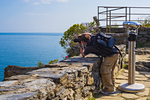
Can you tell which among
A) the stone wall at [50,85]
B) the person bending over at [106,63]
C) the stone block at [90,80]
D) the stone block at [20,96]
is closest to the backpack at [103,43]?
the person bending over at [106,63]

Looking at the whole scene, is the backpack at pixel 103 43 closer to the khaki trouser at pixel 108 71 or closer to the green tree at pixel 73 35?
the khaki trouser at pixel 108 71

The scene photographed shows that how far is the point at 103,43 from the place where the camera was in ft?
12.5

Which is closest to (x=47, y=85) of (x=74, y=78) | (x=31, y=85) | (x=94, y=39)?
(x=31, y=85)

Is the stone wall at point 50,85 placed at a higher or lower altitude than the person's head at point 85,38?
lower

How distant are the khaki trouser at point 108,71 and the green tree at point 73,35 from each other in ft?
24.3

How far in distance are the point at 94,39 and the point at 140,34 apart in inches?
326

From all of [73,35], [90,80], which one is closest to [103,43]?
[90,80]

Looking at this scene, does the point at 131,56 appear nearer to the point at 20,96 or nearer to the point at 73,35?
the point at 20,96

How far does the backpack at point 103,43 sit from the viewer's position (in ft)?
12.5

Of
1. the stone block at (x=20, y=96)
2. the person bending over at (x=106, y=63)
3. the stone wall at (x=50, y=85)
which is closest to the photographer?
the stone block at (x=20, y=96)

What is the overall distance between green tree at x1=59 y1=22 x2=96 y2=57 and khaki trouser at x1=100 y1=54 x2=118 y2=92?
7.41 metres

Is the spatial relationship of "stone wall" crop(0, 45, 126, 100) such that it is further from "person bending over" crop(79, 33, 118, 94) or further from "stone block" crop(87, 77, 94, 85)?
"person bending over" crop(79, 33, 118, 94)

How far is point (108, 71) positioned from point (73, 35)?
25.7 feet

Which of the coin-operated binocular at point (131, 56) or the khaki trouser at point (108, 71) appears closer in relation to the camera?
the khaki trouser at point (108, 71)
